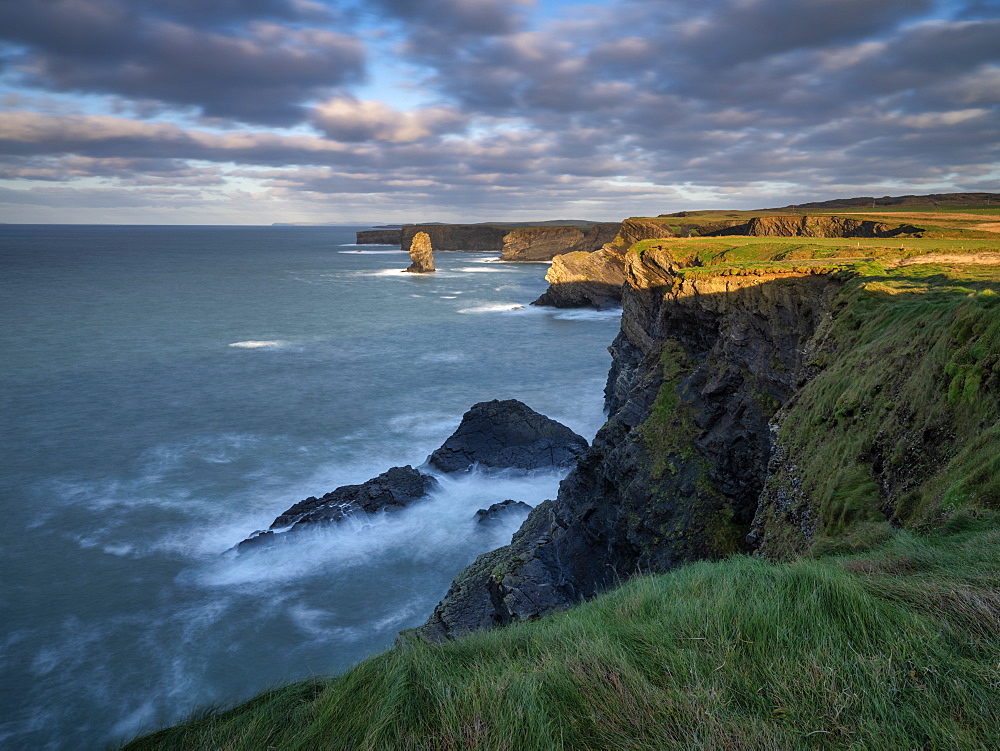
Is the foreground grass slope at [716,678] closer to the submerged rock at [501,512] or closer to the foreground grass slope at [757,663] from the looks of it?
the foreground grass slope at [757,663]

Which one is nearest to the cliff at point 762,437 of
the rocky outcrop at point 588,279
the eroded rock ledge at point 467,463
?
the eroded rock ledge at point 467,463

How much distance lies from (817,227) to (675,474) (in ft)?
146

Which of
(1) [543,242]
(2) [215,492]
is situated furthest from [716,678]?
(1) [543,242]

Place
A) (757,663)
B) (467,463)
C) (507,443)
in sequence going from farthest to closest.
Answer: (507,443) < (467,463) < (757,663)

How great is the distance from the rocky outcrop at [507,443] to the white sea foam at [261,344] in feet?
93.8

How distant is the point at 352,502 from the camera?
2208 centimetres

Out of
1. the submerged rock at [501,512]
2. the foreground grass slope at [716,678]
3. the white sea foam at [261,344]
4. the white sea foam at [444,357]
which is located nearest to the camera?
the foreground grass slope at [716,678]

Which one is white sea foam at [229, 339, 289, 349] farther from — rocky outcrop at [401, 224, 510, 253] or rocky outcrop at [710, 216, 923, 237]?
rocky outcrop at [401, 224, 510, 253]

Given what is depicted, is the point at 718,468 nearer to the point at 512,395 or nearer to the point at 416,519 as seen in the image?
the point at 416,519

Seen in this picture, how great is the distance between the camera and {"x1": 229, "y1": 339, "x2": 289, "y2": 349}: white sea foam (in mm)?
49641

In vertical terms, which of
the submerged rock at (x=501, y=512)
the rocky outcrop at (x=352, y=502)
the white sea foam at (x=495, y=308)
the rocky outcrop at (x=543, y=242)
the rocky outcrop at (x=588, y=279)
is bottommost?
the submerged rock at (x=501, y=512)

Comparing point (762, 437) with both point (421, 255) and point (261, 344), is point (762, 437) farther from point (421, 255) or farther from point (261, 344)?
point (421, 255)

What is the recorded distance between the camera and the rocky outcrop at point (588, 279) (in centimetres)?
7400

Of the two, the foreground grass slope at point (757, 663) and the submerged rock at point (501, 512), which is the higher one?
the foreground grass slope at point (757, 663)
